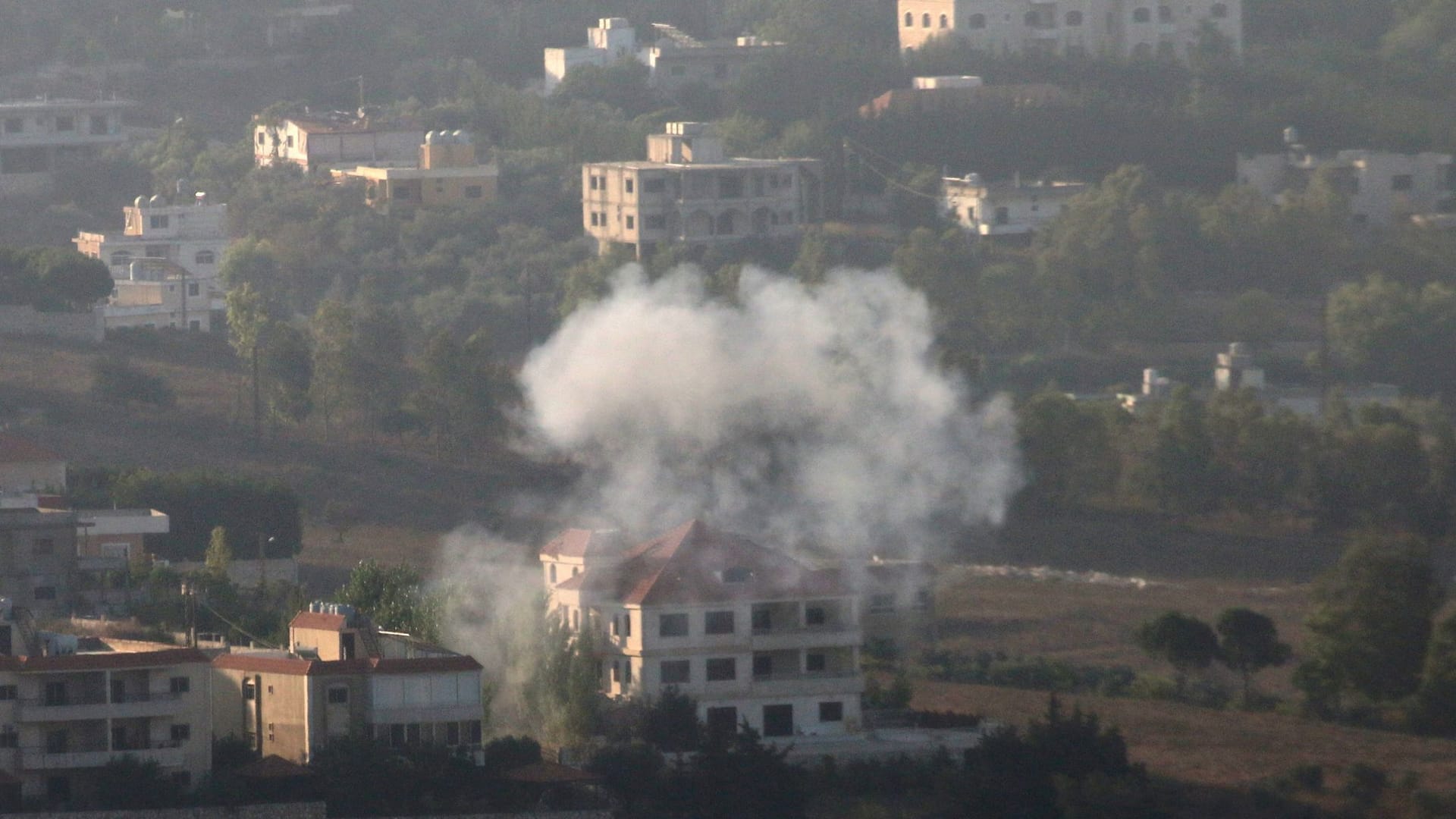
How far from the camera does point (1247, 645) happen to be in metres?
50.0

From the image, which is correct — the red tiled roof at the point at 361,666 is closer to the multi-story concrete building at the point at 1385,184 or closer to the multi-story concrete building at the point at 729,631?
the multi-story concrete building at the point at 729,631

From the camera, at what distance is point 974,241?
88.3 meters

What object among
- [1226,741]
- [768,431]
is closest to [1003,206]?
[768,431]

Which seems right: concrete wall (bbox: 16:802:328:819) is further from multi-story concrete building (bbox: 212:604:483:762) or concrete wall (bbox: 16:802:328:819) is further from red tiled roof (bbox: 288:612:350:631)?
red tiled roof (bbox: 288:612:350:631)

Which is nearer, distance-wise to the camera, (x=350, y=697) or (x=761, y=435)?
(x=350, y=697)

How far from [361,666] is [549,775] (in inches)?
114

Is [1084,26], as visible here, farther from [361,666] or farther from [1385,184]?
[361,666]

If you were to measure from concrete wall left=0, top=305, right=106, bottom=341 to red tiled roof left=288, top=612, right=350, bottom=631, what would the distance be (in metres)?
30.2

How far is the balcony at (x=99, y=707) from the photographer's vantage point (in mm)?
42594

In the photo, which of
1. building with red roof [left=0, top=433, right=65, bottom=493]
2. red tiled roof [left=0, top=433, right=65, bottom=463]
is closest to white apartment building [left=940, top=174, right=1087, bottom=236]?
red tiled roof [left=0, top=433, right=65, bottom=463]

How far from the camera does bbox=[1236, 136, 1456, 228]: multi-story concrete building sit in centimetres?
9194

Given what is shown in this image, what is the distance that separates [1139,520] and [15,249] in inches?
1142

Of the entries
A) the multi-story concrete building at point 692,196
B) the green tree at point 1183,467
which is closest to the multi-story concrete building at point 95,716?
the green tree at point 1183,467

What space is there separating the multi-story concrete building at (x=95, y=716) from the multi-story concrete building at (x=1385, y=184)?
53185 mm
